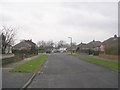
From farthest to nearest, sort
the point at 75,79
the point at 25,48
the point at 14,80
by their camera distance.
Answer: the point at 25,48 → the point at 75,79 → the point at 14,80

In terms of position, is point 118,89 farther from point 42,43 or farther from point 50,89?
point 42,43

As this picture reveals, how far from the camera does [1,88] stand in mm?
11672

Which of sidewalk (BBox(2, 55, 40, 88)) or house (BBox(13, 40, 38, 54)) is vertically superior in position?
house (BBox(13, 40, 38, 54))

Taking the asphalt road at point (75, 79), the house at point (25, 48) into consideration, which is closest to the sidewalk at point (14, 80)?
the asphalt road at point (75, 79)

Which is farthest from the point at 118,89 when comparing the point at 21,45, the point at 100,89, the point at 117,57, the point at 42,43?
the point at 42,43

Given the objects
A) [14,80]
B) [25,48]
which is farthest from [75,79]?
[25,48]

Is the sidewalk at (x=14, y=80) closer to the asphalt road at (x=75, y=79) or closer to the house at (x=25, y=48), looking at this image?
the asphalt road at (x=75, y=79)

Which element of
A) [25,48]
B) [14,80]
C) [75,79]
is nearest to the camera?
[14,80]

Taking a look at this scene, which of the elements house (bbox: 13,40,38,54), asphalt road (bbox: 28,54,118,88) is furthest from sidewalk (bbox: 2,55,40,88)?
house (bbox: 13,40,38,54)

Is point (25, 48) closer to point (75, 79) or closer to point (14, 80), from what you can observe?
point (75, 79)

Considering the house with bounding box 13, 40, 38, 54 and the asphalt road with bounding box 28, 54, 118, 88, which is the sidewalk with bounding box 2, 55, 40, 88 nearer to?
the asphalt road with bounding box 28, 54, 118, 88

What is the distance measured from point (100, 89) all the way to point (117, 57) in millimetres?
33148

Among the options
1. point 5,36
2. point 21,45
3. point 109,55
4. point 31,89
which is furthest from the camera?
point 21,45

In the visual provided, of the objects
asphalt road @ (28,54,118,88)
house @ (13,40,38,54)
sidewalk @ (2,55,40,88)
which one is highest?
house @ (13,40,38,54)
